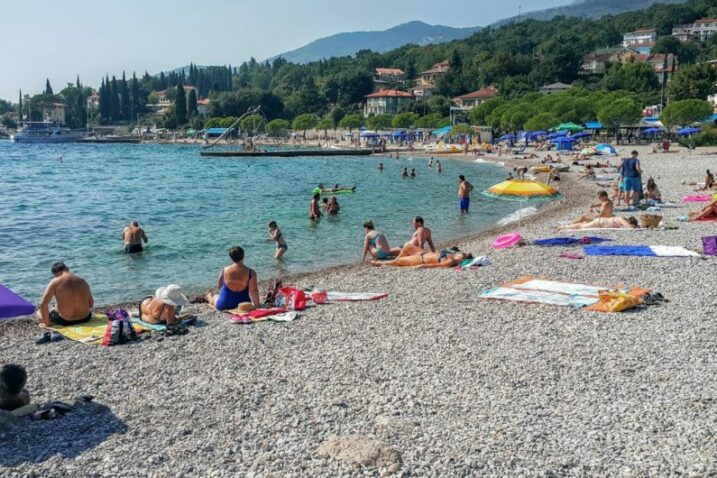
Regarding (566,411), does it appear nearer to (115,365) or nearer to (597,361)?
(597,361)

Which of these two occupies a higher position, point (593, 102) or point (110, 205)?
point (593, 102)

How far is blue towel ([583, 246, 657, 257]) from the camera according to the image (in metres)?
13.2

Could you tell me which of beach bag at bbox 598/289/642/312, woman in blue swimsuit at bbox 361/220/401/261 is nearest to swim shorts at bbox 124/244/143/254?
woman in blue swimsuit at bbox 361/220/401/261

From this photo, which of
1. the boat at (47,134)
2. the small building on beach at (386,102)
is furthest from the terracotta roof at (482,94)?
the boat at (47,134)

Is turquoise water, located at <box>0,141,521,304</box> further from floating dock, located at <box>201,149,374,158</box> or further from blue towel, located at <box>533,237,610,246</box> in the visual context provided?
floating dock, located at <box>201,149,374,158</box>

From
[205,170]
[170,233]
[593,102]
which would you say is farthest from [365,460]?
[593,102]

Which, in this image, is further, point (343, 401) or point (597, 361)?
point (597, 361)

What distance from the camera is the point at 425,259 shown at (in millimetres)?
13672

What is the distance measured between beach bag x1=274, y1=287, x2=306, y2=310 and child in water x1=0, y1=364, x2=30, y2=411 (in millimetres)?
4378

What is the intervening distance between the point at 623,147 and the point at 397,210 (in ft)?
117

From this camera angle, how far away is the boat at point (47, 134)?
149625 millimetres

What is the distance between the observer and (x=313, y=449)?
5449 millimetres

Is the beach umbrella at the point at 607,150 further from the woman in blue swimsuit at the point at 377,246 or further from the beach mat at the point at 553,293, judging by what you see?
the beach mat at the point at 553,293

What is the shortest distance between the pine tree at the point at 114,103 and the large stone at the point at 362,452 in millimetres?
179510
